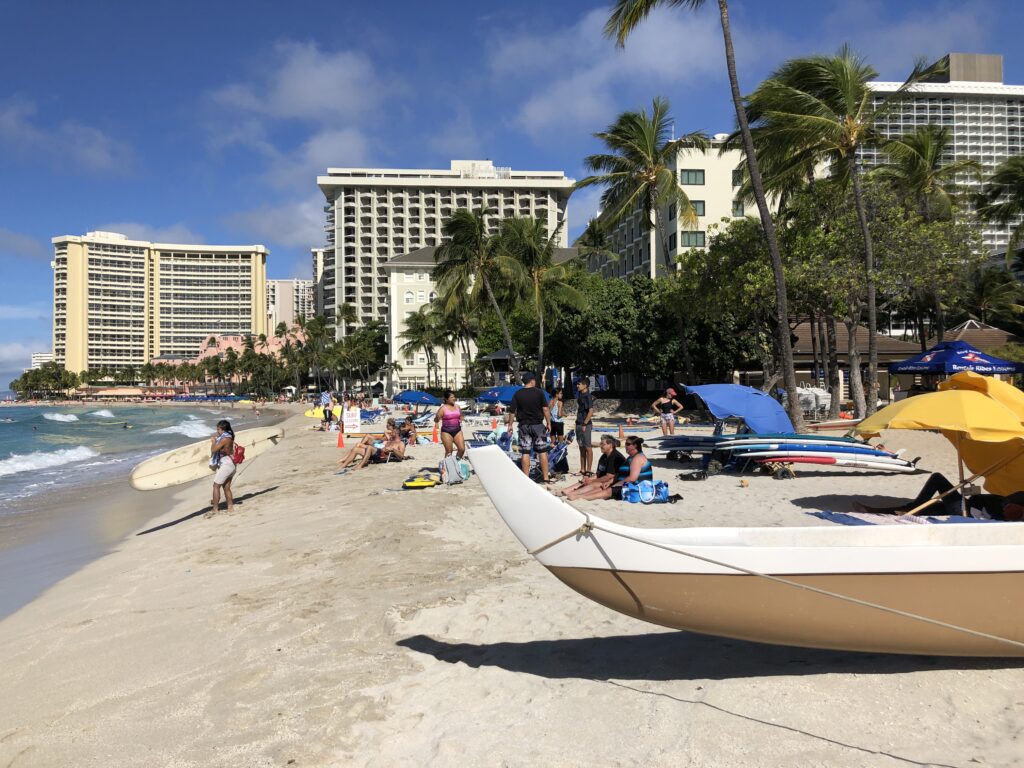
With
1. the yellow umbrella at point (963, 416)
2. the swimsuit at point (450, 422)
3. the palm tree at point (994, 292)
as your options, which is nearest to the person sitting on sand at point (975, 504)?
the yellow umbrella at point (963, 416)

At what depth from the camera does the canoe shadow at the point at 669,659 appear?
365cm

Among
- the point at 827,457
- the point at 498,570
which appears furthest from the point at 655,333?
the point at 498,570

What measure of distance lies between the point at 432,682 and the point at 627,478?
520cm

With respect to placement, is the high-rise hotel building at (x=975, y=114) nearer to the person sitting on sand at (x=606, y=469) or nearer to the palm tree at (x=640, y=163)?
the palm tree at (x=640, y=163)

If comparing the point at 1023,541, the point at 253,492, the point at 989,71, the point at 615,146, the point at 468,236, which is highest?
the point at 989,71

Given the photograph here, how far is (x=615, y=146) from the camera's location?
83.9 ft

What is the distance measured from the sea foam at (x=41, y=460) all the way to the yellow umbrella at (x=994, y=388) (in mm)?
24264

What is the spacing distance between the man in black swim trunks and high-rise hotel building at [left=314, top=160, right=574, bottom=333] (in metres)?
92.9

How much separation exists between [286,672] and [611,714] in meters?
2.15

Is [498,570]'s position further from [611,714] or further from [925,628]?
[925,628]

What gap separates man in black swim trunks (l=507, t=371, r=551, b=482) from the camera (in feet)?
30.9

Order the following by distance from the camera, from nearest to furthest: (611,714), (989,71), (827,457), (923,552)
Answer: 1. (923,552)
2. (611,714)
3. (827,457)
4. (989,71)

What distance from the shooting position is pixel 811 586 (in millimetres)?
3176

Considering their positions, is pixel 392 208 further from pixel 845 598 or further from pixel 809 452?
pixel 845 598
